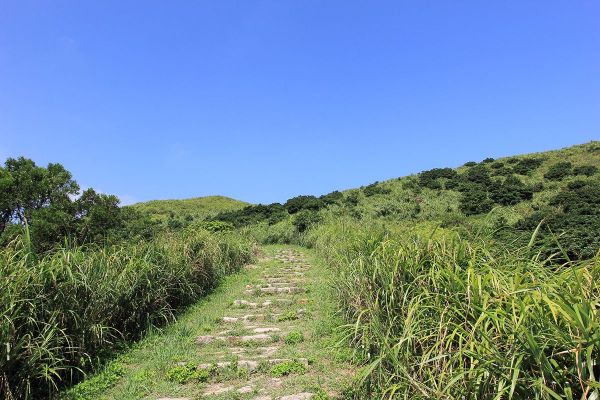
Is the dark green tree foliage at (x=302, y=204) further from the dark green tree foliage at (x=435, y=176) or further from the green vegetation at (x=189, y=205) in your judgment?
the green vegetation at (x=189, y=205)

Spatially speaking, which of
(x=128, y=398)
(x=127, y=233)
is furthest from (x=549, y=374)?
(x=127, y=233)

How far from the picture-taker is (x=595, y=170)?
2631 cm

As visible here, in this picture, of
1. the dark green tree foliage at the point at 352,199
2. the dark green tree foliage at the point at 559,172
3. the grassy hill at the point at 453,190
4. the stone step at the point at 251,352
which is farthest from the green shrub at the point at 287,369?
the dark green tree foliage at the point at 559,172

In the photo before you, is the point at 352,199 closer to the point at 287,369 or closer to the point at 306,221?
the point at 306,221

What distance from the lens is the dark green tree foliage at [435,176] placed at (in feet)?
97.4

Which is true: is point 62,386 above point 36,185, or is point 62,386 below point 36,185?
below

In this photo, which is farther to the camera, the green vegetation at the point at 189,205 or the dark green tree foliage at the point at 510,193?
the green vegetation at the point at 189,205

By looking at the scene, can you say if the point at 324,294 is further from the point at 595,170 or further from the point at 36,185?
Answer: the point at 595,170

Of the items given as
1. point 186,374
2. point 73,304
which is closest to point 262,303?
point 186,374

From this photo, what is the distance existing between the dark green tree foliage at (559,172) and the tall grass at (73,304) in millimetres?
26763

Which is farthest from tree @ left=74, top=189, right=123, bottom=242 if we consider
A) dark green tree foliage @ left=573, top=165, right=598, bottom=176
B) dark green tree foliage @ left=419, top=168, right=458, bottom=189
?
dark green tree foliage @ left=573, top=165, right=598, bottom=176

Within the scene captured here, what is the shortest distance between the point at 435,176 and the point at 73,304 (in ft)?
98.5

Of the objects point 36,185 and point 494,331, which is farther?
point 36,185

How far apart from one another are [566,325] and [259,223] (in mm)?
20375
